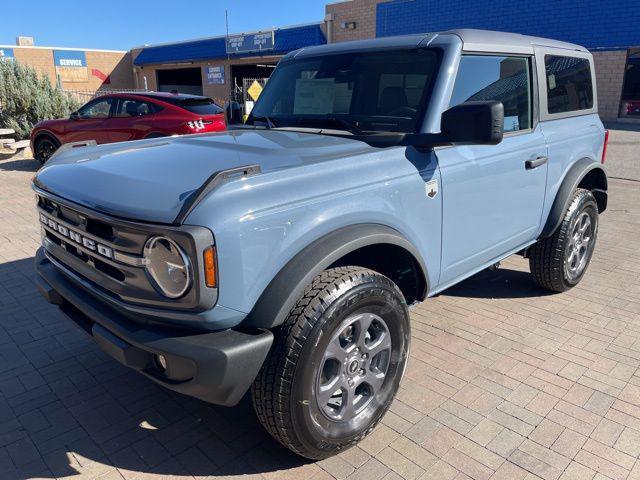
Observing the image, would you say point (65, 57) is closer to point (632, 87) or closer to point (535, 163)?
point (632, 87)

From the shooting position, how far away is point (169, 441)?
109 inches

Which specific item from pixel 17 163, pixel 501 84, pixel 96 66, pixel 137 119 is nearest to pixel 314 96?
pixel 501 84

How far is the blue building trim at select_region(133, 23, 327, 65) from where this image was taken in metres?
25.6

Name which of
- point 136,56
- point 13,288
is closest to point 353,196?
point 13,288

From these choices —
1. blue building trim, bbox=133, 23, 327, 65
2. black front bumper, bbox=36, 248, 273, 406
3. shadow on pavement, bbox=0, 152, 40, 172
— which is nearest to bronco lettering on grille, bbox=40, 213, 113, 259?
black front bumper, bbox=36, 248, 273, 406

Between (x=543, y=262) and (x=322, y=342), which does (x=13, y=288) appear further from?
(x=543, y=262)

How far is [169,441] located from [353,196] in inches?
64.9

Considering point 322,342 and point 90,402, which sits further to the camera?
point 90,402

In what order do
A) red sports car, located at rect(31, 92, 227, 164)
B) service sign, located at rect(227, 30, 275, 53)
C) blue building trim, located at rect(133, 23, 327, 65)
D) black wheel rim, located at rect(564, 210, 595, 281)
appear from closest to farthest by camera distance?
1. black wheel rim, located at rect(564, 210, 595, 281)
2. red sports car, located at rect(31, 92, 227, 164)
3. blue building trim, located at rect(133, 23, 327, 65)
4. service sign, located at rect(227, 30, 275, 53)

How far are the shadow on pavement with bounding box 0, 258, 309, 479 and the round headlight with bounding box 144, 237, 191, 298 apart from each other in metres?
1.04

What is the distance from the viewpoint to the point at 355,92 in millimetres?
3443

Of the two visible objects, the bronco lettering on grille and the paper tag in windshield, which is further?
the paper tag in windshield

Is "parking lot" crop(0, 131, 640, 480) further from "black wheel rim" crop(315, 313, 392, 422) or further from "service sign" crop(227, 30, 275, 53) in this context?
"service sign" crop(227, 30, 275, 53)

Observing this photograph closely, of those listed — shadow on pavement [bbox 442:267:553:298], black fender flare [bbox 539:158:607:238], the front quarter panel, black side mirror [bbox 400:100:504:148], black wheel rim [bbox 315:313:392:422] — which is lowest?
shadow on pavement [bbox 442:267:553:298]
